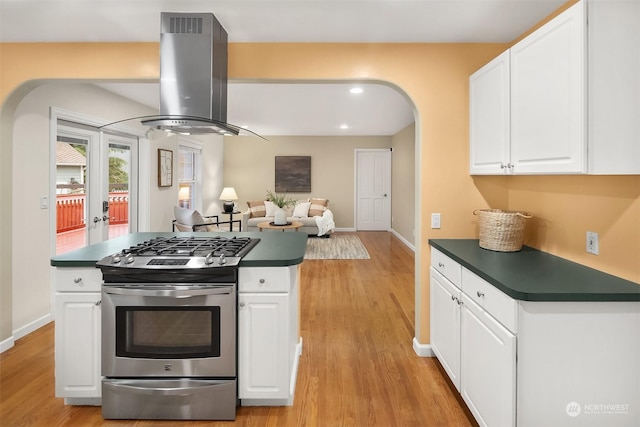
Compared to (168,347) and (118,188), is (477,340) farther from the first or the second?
(118,188)

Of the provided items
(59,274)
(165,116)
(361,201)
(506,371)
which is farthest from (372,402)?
(361,201)

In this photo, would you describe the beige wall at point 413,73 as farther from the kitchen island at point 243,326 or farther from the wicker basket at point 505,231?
the kitchen island at point 243,326

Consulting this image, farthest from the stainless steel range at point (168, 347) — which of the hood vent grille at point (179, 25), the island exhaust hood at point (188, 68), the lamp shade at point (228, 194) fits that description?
the lamp shade at point (228, 194)

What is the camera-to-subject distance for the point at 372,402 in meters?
2.19

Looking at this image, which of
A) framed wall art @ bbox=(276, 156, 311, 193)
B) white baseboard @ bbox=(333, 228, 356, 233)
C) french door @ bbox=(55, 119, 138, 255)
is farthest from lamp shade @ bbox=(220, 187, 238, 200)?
french door @ bbox=(55, 119, 138, 255)

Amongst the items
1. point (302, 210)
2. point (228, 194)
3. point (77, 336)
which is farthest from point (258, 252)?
point (228, 194)

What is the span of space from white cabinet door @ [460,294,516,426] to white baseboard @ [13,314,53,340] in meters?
3.56

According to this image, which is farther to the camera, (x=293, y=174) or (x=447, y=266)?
(x=293, y=174)

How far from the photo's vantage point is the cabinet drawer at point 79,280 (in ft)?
6.68

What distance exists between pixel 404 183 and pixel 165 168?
4.76m

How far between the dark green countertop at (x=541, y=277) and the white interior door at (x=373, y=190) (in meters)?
7.08

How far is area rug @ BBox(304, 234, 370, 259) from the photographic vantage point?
638 cm

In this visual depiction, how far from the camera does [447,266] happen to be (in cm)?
237

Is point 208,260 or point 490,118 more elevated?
point 490,118
